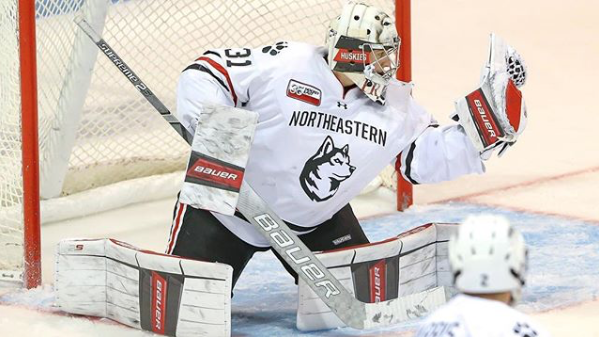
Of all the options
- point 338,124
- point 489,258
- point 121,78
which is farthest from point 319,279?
point 121,78

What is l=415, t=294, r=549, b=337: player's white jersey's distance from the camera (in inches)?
74.0

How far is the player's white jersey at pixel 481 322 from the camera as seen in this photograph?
1880 mm

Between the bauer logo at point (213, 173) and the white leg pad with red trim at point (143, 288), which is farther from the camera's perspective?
the white leg pad with red trim at point (143, 288)

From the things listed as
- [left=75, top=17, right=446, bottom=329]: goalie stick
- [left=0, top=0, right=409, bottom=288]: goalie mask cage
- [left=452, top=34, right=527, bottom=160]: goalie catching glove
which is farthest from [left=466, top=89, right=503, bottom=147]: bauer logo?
[left=0, top=0, right=409, bottom=288]: goalie mask cage

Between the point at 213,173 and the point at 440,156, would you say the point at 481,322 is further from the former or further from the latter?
the point at 440,156

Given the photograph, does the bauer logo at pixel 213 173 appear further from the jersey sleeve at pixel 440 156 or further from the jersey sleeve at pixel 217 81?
the jersey sleeve at pixel 440 156

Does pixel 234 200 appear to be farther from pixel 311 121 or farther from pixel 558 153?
pixel 558 153

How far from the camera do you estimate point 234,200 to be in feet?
9.91

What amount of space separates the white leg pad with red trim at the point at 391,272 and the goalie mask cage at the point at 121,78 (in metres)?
1.01

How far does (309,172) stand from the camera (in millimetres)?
3344

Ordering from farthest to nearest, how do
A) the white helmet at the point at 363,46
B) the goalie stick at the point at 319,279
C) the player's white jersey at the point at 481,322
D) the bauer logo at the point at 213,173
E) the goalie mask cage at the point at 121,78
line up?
the goalie mask cage at the point at 121,78 < the white helmet at the point at 363,46 < the goalie stick at the point at 319,279 < the bauer logo at the point at 213,173 < the player's white jersey at the point at 481,322

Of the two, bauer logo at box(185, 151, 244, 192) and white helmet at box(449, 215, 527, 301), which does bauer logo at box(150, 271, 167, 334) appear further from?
white helmet at box(449, 215, 527, 301)

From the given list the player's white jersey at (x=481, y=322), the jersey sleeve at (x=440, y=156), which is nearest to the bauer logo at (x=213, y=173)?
the jersey sleeve at (x=440, y=156)

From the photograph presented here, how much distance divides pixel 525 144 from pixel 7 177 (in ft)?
7.22
